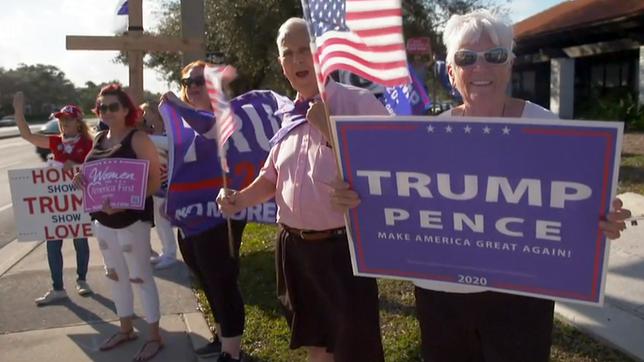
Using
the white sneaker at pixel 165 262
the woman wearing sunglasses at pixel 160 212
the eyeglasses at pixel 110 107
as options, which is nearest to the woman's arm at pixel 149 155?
the eyeglasses at pixel 110 107

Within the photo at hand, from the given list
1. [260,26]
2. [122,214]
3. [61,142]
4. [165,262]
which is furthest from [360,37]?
[260,26]

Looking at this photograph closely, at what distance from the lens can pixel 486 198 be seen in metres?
2.12

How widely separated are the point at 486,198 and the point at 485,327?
0.48 metres

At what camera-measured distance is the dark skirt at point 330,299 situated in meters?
2.78

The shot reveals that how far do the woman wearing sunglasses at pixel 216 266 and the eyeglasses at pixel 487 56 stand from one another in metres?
1.97

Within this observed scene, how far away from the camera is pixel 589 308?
4168 millimetres

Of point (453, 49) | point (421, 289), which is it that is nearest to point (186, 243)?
point (421, 289)

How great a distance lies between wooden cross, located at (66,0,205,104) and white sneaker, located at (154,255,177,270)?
1642 millimetres

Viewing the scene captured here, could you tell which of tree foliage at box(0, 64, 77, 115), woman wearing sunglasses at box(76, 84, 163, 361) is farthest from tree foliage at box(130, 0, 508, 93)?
tree foliage at box(0, 64, 77, 115)

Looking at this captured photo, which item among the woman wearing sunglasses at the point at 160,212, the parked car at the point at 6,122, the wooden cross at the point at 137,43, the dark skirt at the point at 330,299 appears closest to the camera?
the dark skirt at the point at 330,299

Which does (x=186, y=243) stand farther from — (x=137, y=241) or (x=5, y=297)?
(x=5, y=297)

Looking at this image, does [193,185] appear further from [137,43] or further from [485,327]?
[137,43]

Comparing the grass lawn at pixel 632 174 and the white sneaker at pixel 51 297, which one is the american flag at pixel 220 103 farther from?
the grass lawn at pixel 632 174

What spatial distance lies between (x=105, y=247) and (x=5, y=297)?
209cm
